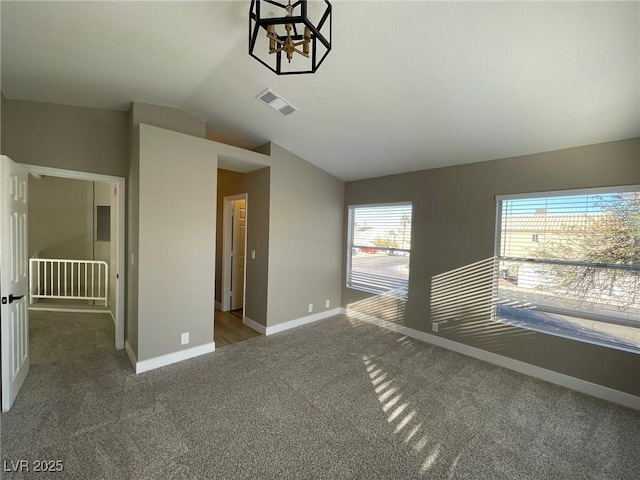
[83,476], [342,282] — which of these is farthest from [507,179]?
[83,476]

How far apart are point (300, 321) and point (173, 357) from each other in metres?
1.87

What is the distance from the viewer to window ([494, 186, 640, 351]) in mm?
2504

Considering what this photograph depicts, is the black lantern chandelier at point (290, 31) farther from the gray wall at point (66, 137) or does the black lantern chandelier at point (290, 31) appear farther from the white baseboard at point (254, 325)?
the white baseboard at point (254, 325)

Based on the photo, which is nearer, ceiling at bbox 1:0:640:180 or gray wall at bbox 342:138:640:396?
→ ceiling at bbox 1:0:640:180

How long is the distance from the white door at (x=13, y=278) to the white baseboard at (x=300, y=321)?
2474 mm

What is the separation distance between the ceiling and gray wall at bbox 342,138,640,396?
7.7 inches

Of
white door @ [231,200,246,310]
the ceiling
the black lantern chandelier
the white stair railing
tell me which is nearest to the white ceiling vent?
the ceiling

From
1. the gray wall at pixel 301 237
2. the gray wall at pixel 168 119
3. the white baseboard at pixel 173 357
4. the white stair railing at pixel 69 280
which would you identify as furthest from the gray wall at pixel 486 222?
the white stair railing at pixel 69 280

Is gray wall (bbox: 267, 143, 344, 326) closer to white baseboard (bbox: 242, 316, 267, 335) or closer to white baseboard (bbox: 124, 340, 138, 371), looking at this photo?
white baseboard (bbox: 242, 316, 267, 335)

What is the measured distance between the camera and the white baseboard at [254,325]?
3.94 m

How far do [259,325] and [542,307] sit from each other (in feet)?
11.8

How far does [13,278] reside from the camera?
230cm

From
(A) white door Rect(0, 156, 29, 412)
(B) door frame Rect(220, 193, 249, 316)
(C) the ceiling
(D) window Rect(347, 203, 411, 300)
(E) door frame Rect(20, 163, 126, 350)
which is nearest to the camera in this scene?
(C) the ceiling

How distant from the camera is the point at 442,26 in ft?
5.88
